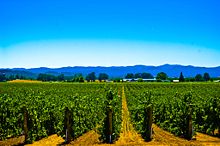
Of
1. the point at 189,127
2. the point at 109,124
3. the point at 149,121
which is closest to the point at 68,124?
the point at 109,124

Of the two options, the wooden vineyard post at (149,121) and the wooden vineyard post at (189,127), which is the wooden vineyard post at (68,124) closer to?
the wooden vineyard post at (149,121)

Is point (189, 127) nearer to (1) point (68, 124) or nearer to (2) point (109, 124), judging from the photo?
(2) point (109, 124)

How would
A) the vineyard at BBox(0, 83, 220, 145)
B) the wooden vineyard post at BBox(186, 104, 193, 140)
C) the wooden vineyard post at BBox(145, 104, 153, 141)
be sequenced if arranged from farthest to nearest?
1. the wooden vineyard post at BBox(186, 104, 193, 140)
2. the vineyard at BBox(0, 83, 220, 145)
3. the wooden vineyard post at BBox(145, 104, 153, 141)

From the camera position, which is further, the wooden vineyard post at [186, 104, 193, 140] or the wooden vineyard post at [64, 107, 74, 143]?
the wooden vineyard post at [186, 104, 193, 140]

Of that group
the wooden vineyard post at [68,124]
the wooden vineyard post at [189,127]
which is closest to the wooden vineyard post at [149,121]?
the wooden vineyard post at [189,127]

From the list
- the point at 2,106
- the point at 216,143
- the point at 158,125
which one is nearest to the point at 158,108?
the point at 158,125

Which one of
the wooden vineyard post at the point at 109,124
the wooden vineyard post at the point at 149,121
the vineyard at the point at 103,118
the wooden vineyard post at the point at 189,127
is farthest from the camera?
the wooden vineyard post at the point at 189,127

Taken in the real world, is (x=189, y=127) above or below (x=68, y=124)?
below

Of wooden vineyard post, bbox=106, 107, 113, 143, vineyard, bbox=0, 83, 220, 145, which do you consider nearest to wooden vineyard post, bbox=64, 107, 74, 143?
vineyard, bbox=0, 83, 220, 145

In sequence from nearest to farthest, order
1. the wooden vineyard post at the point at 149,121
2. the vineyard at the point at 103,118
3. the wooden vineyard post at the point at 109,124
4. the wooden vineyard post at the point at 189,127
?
1. the wooden vineyard post at the point at 109,124
2. the wooden vineyard post at the point at 149,121
3. the vineyard at the point at 103,118
4. the wooden vineyard post at the point at 189,127

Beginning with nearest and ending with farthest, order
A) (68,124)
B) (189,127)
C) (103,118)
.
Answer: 1. (103,118)
2. (68,124)
3. (189,127)

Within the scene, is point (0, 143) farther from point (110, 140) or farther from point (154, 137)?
point (154, 137)

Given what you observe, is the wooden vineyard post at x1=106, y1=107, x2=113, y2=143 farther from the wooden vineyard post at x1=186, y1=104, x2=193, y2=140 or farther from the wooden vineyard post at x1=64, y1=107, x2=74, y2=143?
the wooden vineyard post at x1=186, y1=104, x2=193, y2=140

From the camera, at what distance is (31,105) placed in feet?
90.5
